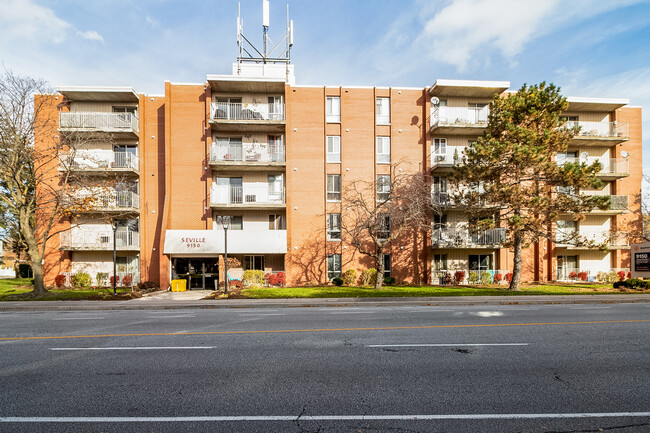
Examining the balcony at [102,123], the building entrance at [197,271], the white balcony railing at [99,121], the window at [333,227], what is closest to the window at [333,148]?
the window at [333,227]

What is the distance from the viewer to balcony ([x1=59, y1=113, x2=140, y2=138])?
2386cm

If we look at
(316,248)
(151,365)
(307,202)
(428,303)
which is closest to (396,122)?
(307,202)

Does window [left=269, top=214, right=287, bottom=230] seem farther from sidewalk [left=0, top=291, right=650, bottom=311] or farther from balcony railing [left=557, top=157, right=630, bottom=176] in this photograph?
balcony railing [left=557, top=157, right=630, bottom=176]

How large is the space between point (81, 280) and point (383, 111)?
2545 cm

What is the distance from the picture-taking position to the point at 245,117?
2477 centimetres

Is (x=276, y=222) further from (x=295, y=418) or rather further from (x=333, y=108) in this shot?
(x=295, y=418)

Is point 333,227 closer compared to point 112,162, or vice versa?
point 112,162

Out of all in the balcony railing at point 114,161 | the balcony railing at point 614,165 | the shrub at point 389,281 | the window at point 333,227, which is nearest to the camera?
the balcony railing at point 114,161

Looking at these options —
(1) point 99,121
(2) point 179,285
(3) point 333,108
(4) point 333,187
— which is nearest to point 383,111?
(3) point 333,108

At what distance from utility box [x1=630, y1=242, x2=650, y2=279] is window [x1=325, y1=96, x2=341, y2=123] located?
23.6 meters

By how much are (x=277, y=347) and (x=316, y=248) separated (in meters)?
17.8

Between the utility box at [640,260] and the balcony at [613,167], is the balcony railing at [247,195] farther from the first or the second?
the utility box at [640,260]

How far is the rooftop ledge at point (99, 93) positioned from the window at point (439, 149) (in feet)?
75.1

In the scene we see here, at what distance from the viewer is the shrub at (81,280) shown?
945 inches
